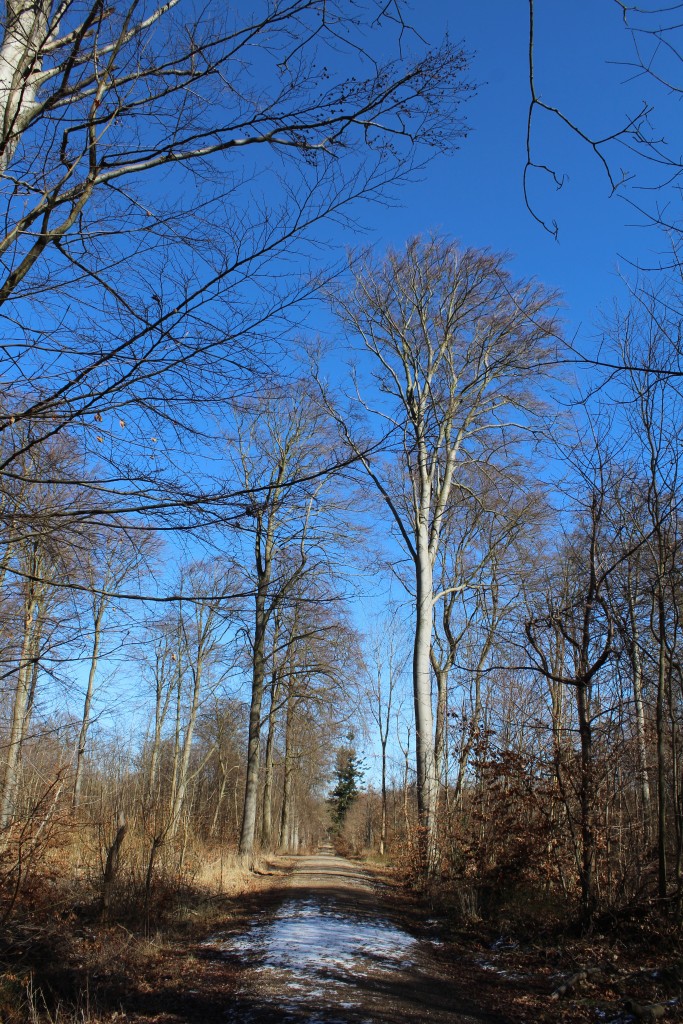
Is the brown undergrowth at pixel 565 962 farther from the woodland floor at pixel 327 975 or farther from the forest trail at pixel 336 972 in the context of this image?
the forest trail at pixel 336 972

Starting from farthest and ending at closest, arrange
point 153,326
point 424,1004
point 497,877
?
Result: point 497,877
point 424,1004
point 153,326

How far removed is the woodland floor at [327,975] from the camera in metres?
4.68

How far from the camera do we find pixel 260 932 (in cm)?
788

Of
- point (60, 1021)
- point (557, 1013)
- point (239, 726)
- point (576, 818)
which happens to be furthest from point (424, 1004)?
point (239, 726)

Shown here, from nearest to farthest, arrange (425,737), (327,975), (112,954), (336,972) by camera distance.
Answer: (327,975) < (336,972) < (112,954) < (425,737)

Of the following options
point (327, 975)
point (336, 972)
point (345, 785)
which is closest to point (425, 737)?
point (336, 972)

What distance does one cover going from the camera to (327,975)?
5.66m

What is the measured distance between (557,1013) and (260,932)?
416 centimetres

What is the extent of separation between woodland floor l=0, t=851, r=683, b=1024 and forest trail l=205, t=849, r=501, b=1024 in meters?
0.02

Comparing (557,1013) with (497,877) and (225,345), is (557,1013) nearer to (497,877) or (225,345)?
(497,877)

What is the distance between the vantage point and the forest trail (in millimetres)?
4652

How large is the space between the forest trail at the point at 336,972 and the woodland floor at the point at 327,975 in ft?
0.05

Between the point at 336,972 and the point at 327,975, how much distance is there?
0.14 m

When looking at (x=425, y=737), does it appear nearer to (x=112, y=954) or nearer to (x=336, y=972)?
(x=336, y=972)
